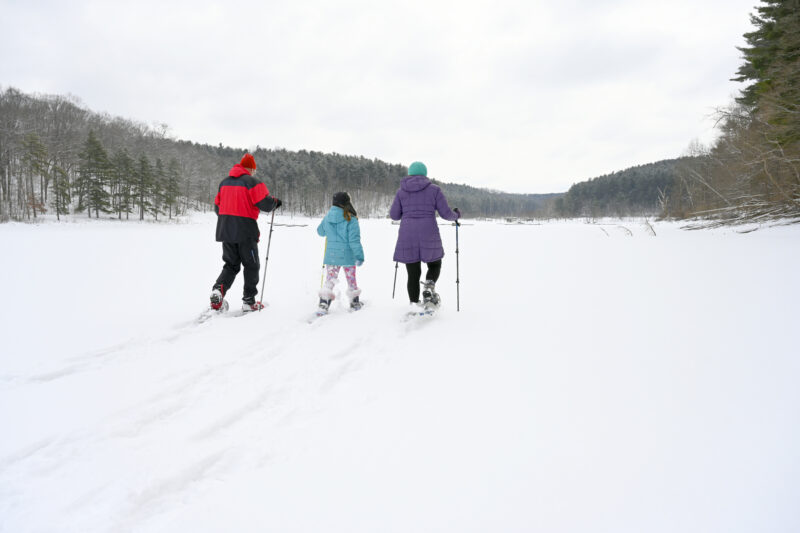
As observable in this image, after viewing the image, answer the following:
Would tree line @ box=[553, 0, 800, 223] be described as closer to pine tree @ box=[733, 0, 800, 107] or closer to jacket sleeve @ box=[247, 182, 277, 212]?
pine tree @ box=[733, 0, 800, 107]

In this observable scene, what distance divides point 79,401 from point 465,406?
2852mm

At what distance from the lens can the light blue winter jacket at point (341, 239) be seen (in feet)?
16.0

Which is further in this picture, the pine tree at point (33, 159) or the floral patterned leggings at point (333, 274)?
the pine tree at point (33, 159)

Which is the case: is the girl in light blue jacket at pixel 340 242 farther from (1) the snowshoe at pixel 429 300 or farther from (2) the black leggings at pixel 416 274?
(1) the snowshoe at pixel 429 300

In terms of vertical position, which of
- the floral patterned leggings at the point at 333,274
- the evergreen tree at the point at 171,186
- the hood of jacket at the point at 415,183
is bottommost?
the floral patterned leggings at the point at 333,274

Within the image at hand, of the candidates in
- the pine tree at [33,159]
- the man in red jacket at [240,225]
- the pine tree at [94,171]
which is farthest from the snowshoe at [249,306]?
the pine tree at [94,171]

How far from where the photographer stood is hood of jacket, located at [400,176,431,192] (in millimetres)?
4516

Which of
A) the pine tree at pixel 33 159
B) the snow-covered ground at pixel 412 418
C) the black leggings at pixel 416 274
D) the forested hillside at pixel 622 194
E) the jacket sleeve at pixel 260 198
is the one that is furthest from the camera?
the forested hillside at pixel 622 194

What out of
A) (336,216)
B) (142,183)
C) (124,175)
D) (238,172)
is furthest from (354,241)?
(124,175)

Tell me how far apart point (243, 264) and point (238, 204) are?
33.6 inches

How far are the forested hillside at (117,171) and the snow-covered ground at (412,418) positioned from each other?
38.9 meters

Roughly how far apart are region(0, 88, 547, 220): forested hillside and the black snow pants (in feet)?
123

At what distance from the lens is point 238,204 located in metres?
4.71

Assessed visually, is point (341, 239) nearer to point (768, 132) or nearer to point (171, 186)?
point (768, 132)
